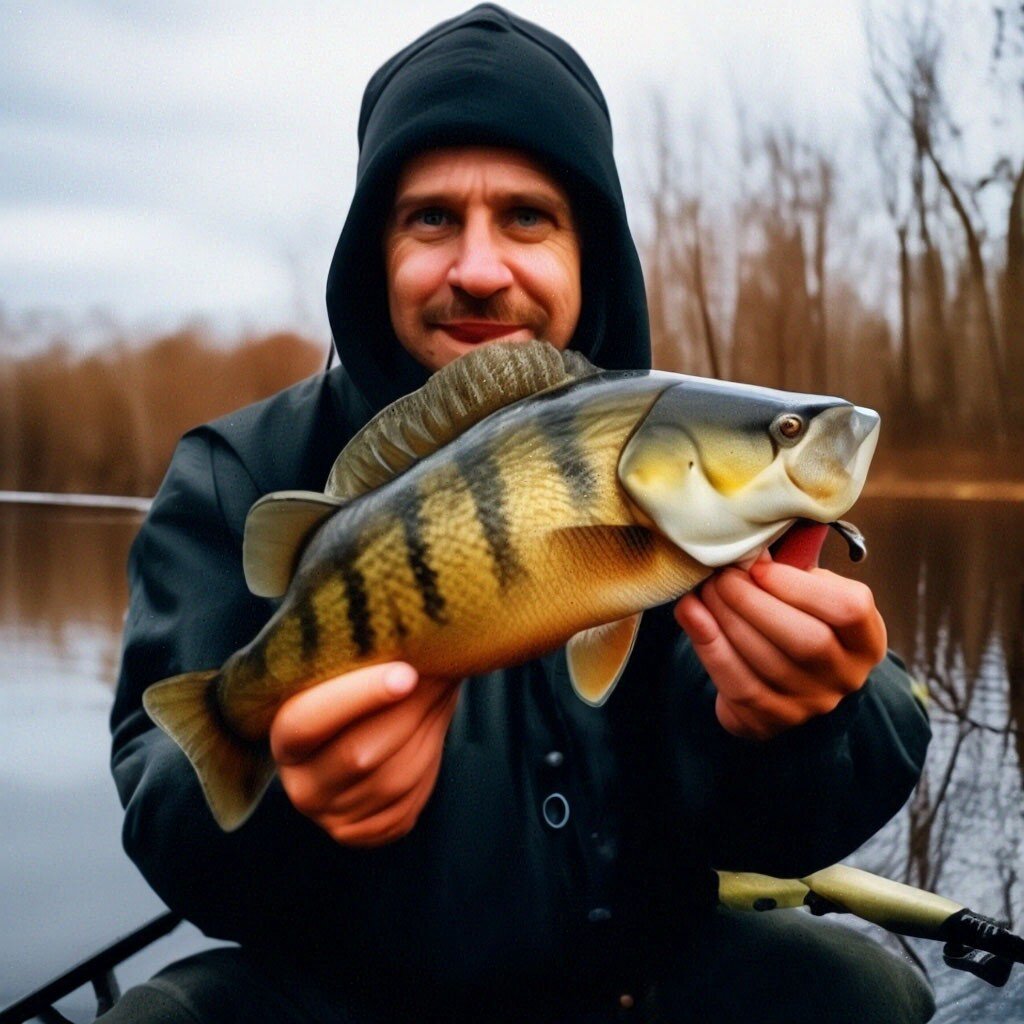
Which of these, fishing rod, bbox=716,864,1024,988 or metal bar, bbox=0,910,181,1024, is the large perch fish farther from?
metal bar, bbox=0,910,181,1024

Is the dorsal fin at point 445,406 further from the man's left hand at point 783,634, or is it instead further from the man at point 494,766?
the man at point 494,766

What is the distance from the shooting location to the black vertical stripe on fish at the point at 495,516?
947 mm

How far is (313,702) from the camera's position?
3.24 ft

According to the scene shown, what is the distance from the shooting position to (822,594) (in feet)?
3.20

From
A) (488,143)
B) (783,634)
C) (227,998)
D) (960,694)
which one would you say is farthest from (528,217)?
(960,694)

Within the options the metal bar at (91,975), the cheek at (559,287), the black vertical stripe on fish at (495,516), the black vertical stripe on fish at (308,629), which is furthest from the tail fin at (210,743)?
the metal bar at (91,975)

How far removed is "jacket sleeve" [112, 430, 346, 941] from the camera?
1364 mm

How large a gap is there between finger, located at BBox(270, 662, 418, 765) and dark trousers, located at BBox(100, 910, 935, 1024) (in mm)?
697

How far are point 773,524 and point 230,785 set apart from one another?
2.06 ft

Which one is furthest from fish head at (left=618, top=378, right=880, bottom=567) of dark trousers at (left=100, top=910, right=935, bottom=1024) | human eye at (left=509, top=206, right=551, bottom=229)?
dark trousers at (left=100, top=910, right=935, bottom=1024)

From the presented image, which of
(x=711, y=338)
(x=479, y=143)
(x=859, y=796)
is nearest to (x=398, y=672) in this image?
(x=859, y=796)

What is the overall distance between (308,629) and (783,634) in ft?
1.52

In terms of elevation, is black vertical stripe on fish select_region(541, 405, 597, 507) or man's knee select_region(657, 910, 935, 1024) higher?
black vertical stripe on fish select_region(541, 405, 597, 507)

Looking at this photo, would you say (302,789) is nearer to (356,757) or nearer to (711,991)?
(356,757)
